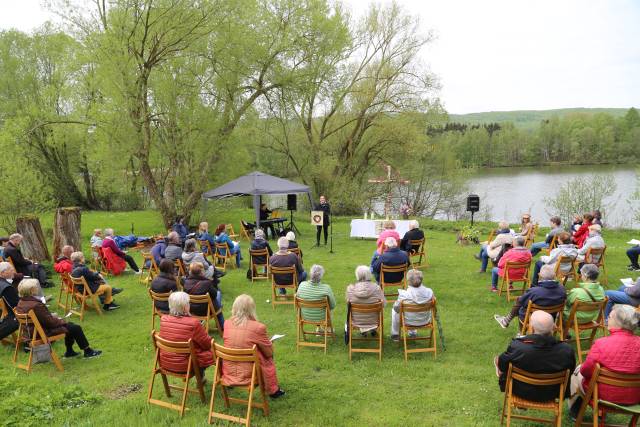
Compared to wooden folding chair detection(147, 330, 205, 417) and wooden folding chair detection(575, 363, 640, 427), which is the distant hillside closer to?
wooden folding chair detection(575, 363, 640, 427)

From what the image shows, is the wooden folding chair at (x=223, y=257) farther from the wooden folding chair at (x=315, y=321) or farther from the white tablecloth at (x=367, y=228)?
the wooden folding chair at (x=315, y=321)

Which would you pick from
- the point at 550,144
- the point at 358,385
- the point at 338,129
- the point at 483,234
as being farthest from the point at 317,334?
the point at 550,144

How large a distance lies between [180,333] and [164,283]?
214cm

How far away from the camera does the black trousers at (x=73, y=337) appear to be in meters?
5.52

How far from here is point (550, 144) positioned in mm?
62531

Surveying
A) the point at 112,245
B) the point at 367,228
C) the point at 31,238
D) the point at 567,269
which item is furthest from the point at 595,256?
the point at 31,238

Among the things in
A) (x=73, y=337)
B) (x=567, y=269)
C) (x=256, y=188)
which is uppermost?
(x=256, y=188)

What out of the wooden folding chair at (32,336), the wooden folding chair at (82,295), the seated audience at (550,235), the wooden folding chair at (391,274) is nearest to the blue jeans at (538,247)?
the seated audience at (550,235)

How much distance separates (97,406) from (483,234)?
12739 mm

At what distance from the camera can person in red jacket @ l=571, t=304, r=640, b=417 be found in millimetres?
3467

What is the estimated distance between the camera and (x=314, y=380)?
15.6 feet

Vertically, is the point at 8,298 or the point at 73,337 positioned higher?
the point at 8,298

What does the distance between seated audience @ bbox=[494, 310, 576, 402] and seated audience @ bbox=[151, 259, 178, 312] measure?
4.36m

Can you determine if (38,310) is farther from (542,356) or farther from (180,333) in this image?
(542,356)
